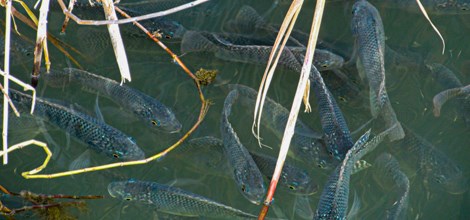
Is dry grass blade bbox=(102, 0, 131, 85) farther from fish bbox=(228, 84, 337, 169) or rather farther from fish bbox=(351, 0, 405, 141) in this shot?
fish bbox=(351, 0, 405, 141)

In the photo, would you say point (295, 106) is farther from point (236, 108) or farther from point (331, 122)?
point (236, 108)

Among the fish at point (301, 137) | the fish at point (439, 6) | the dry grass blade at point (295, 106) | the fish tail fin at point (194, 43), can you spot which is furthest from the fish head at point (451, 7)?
the dry grass blade at point (295, 106)

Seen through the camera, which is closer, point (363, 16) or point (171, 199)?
point (171, 199)

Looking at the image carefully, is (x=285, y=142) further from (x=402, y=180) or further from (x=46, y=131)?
(x=46, y=131)

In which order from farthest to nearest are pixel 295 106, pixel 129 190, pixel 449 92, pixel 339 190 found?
pixel 449 92 < pixel 129 190 < pixel 339 190 < pixel 295 106

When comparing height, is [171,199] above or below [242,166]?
below

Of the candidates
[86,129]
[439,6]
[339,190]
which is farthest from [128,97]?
[439,6]

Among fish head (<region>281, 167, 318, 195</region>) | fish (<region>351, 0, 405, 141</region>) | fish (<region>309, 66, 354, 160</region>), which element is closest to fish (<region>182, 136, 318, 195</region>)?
fish head (<region>281, 167, 318, 195</region>)

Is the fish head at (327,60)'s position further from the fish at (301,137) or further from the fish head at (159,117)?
the fish head at (159,117)
